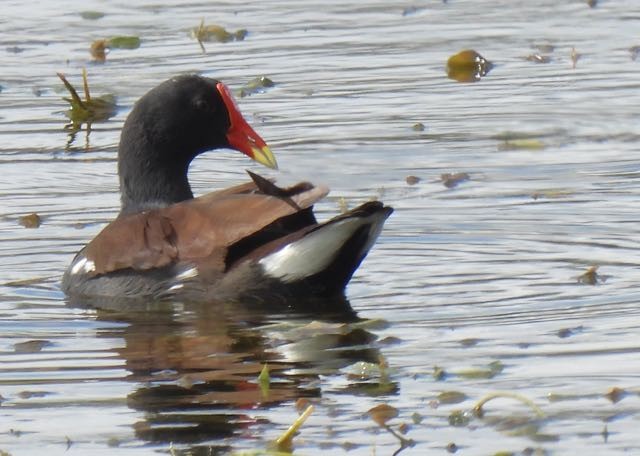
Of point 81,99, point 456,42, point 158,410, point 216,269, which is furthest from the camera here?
point 456,42

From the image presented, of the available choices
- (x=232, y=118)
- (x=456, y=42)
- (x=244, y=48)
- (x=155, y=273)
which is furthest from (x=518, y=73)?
(x=155, y=273)

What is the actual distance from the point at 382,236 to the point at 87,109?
3.51 metres

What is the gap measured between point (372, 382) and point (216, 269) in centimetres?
171

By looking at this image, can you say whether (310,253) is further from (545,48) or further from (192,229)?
(545,48)

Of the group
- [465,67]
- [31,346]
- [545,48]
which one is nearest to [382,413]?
[31,346]

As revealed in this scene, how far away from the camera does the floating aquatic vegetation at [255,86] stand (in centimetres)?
1295

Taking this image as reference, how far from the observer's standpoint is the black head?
31.0 feet

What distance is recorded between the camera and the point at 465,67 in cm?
1338

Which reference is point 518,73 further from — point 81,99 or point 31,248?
point 31,248

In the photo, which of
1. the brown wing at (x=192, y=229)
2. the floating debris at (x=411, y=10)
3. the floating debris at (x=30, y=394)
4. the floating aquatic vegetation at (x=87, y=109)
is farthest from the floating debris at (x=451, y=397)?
the floating debris at (x=411, y=10)

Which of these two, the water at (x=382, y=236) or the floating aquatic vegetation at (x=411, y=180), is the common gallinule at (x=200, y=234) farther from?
the floating aquatic vegetation at (x=411, y=180)

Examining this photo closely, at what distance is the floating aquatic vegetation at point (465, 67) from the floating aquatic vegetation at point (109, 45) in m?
2.57

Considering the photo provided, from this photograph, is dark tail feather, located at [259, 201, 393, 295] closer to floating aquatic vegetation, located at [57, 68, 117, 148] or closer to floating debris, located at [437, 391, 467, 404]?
floating debris, located at [437, 391, 467, 404]

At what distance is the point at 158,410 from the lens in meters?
6.69
